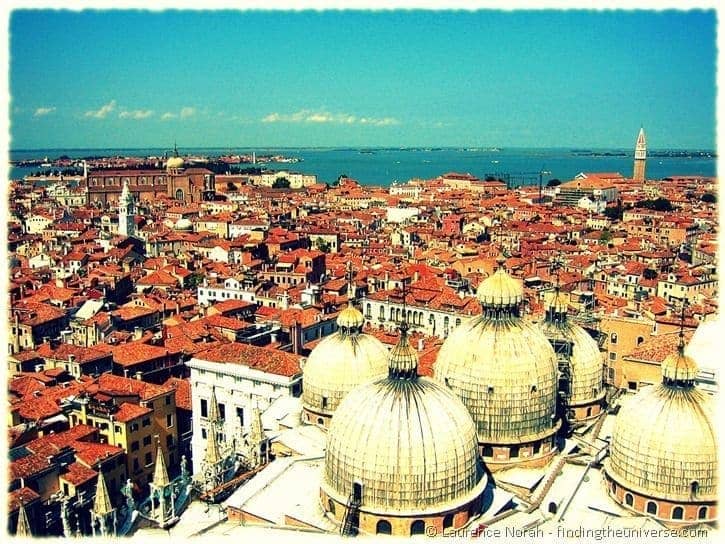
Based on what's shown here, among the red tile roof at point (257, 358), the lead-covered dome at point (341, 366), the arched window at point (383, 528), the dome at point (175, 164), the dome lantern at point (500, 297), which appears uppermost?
the dome at point (175, 164)

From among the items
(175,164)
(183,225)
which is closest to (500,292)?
(183,225)

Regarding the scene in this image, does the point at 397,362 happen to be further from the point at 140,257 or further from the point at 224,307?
the point at 140,257

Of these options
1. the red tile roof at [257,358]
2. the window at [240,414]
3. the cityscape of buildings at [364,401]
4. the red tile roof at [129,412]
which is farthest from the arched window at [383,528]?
the red tile roof at [129,412]

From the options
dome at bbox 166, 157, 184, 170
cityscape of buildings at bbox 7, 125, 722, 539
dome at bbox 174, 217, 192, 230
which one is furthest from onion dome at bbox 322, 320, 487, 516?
dome at bbox 166, 157, 184, 170

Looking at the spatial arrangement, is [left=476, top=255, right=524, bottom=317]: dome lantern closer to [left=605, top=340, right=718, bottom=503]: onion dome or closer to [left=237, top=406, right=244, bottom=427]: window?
[left=605, top=340, right=718, bottom=503]: onion dome

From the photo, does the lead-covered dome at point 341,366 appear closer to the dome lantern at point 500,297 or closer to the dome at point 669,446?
the dome lantern at point 500,297
